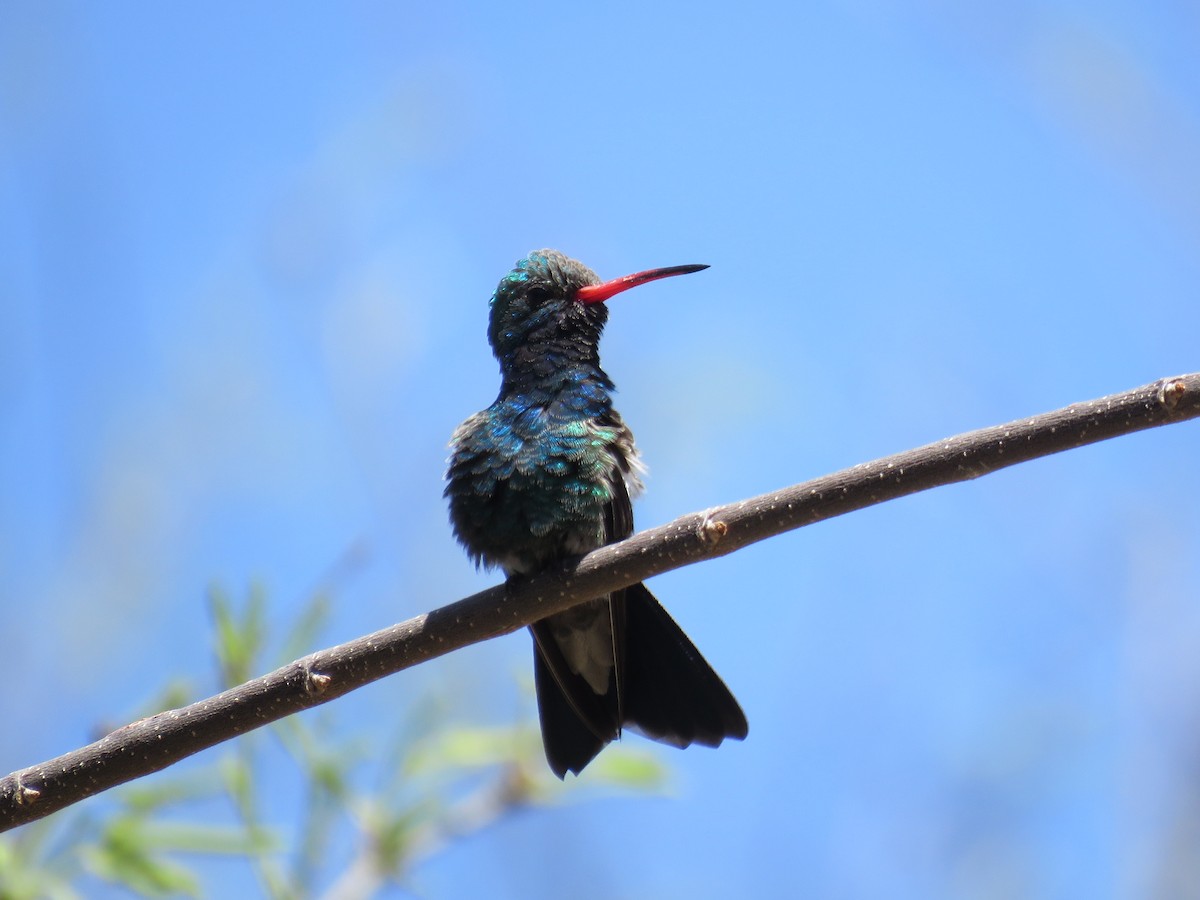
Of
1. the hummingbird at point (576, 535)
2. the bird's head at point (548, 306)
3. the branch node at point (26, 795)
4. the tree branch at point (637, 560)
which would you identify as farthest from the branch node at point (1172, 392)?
the branch node at point (26, 795)

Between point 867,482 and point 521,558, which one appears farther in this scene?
point 521,558

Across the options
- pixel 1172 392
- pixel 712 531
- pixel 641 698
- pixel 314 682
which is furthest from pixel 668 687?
pixel 1172 392

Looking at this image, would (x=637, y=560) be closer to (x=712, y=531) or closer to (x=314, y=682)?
(x=712, y=531)

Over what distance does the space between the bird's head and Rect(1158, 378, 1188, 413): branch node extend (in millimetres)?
2245

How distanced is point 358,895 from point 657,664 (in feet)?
4.16

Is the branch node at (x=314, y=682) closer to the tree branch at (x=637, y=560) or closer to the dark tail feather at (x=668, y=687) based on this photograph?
the tree branch at (x=637, y=560)

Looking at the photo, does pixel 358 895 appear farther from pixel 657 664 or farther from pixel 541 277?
pixel 541 277

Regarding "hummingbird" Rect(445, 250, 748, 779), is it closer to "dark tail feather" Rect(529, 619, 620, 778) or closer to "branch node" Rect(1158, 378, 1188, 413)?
"dark tail feather" Rect(529, 619, 620, 778)

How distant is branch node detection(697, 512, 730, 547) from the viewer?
2781mm

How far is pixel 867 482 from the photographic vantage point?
106 inches

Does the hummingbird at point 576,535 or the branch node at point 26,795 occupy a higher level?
the hummingbird at point 576,535

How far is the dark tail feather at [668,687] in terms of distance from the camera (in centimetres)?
A: 400

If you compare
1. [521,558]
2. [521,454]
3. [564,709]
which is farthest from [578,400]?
[564,709]

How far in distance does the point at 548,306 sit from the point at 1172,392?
2.69 meters
